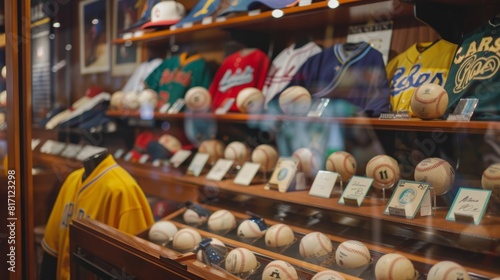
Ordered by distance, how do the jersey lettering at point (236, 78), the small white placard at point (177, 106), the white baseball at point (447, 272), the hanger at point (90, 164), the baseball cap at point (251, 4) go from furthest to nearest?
1. the small white placard at point (177, 106)
2. the jersey lettering at point (236, 78)
3. the hanger at point (90, 164)
4. the baseball cap at point (251, 4)
5. the white baseball at point (447, 272)

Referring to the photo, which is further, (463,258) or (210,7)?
(210,7)

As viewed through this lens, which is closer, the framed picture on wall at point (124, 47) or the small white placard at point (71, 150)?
the small white placard at point (71, 150)

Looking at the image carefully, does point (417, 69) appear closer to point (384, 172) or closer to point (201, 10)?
point (384, 172)

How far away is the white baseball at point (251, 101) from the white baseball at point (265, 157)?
196 millimetres

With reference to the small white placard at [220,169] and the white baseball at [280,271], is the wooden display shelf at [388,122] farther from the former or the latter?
the white baseball at [280,271]

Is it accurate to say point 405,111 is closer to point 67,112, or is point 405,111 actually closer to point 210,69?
point 210,69

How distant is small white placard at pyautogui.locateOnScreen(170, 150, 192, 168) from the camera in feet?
9.11

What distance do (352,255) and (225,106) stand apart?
1.25 m

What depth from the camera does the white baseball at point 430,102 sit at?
171cm

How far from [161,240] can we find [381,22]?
1279 mm

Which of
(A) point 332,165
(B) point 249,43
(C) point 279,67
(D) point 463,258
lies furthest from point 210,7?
(D) point 463,258

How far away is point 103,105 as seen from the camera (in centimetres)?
337

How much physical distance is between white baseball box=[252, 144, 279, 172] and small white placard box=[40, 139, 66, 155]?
3.03 feet

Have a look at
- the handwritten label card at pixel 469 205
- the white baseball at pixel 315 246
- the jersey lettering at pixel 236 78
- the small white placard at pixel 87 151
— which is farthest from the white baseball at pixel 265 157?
the handwritten label card at pixel 469 205
